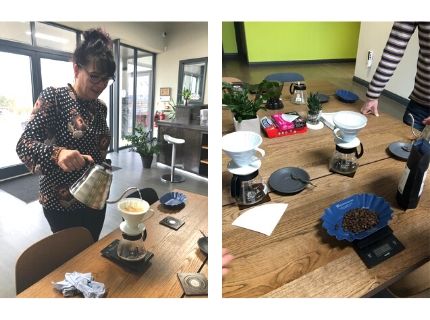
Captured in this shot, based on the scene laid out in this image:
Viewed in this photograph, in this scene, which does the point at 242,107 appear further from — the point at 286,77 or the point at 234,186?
the point at 286,77

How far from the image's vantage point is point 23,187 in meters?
0.71

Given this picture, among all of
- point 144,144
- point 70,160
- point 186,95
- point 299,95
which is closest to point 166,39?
point 186,95

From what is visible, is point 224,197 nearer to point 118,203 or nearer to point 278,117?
point 118,203

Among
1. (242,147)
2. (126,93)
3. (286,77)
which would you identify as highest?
(286,77)

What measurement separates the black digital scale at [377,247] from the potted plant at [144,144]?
0.52 meters

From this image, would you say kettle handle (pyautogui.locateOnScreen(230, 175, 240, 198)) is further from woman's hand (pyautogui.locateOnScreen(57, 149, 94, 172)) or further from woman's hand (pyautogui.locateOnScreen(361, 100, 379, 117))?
woman's hand (pyautogui.locateOnScreen(361, 100, 379, 117))

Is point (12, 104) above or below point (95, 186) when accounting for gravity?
above

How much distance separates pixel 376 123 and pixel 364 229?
706mm

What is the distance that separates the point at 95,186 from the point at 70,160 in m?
0.09

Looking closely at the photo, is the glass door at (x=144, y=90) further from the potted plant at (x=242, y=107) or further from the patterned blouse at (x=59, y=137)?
the potted plant at (x=242, y=107)

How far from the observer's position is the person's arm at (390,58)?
0.99 metres

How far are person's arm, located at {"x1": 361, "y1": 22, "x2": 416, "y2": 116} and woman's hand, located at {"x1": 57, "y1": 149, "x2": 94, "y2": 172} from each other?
105cm

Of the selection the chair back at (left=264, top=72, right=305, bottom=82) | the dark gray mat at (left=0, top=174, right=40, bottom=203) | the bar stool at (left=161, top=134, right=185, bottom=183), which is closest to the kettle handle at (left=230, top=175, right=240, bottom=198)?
the bar stool at (left=161, top=134, right=185, bottom=183)

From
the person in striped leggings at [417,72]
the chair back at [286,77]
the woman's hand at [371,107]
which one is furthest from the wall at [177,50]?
the chair back at [286,77]
